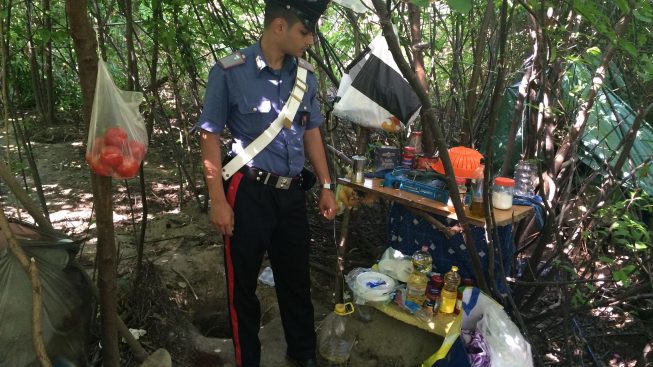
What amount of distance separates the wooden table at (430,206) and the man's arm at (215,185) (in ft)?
2.88

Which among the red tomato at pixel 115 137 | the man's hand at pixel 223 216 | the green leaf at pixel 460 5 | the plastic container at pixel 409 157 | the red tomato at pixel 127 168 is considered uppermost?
the green leaf at pixel 460 5

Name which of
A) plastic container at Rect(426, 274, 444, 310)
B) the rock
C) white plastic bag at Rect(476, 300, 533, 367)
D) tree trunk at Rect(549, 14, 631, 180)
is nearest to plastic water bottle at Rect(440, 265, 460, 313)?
plastic container at Rect(426, 274, 444, 310)

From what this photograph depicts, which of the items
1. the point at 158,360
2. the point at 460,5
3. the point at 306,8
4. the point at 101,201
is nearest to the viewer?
the point at 460,5

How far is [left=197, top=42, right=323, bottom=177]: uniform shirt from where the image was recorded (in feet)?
7.57

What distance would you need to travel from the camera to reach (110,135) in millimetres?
1752

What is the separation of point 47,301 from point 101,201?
470 mm

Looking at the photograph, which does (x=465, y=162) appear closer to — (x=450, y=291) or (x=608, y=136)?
(x=450, y=291)

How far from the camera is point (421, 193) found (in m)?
2.64

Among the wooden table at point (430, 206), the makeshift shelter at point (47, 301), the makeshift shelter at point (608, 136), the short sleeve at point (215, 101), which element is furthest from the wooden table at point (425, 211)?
the makeshift shelter at point (608, 136)

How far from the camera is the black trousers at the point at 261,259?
2.41 meters

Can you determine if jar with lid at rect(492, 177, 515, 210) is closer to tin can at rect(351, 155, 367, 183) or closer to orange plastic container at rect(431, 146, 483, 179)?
orange plastic container at rect(431, 146, 483, 179)

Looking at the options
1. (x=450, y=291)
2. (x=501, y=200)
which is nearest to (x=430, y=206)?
(x=501, y=200)

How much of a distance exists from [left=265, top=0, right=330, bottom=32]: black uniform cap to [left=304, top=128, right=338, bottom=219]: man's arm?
0.69m

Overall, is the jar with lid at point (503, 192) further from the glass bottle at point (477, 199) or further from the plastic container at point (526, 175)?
the plastic container at point (526, 175)
